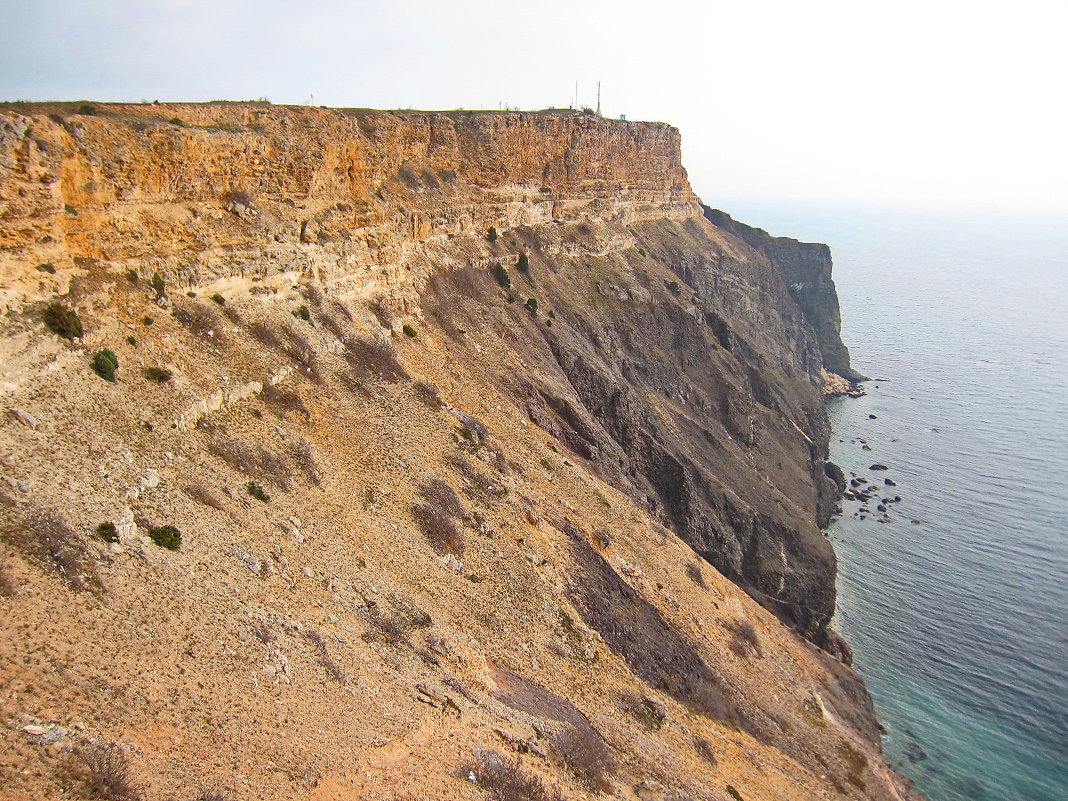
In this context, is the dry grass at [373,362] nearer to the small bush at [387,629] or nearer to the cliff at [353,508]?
the cliff at [353,508]

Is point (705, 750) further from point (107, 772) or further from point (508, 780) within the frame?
point (107, 772)

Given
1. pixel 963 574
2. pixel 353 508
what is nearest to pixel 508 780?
pixel 353 508

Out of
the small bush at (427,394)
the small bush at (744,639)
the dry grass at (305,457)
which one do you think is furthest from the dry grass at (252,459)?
the small bush at (744,639)

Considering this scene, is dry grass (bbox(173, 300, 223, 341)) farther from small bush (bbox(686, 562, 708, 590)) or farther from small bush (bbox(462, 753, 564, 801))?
small bush (bbox(686, 562, 708, 590))

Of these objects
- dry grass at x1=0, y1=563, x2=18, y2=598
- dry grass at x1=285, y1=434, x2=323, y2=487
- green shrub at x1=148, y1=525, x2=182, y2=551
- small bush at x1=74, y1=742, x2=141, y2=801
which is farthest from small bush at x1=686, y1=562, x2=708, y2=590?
dry grass at x1=0, y1=563, x2=18, y2=598

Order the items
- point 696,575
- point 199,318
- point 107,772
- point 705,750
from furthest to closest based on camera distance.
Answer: point 696,575
point 199,318
point 705,750
point 107,772

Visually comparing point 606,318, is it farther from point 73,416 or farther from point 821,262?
point 821,262
